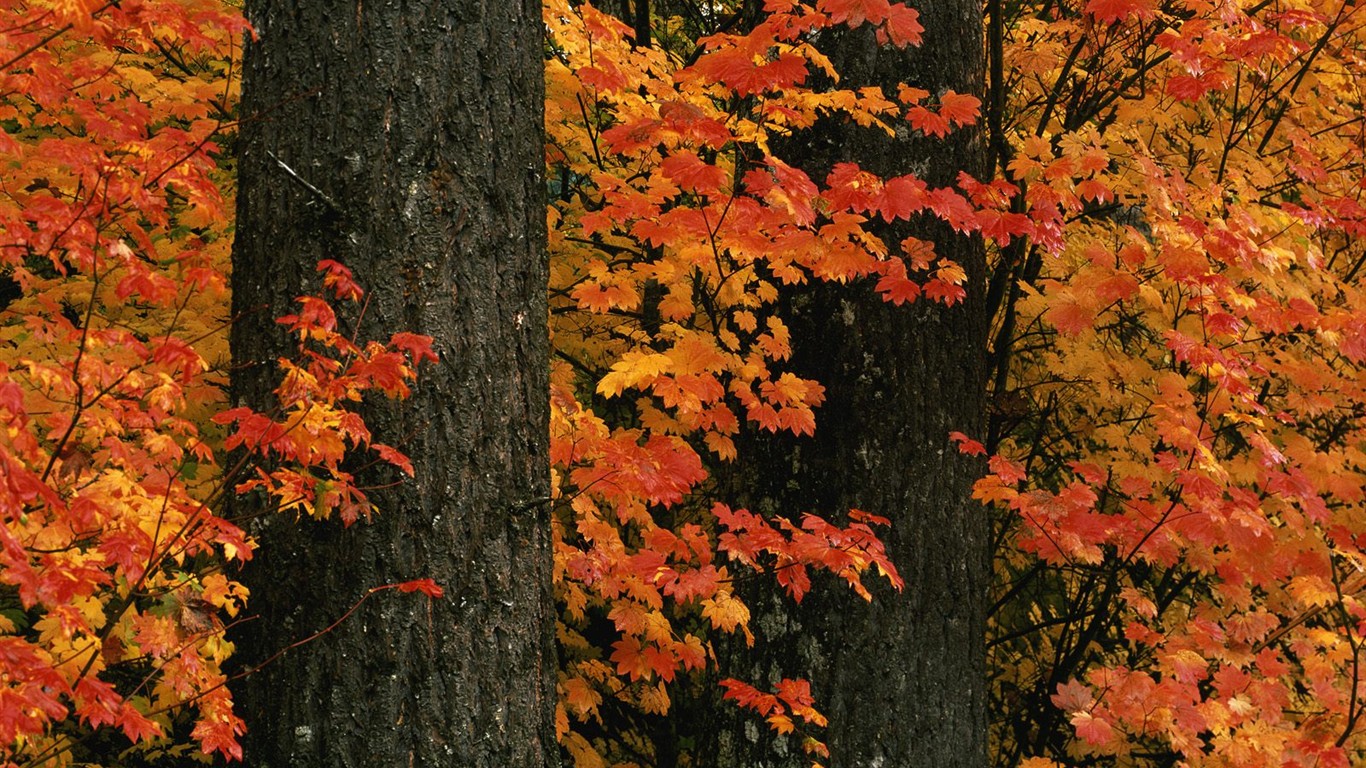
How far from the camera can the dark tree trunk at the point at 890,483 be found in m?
4.30

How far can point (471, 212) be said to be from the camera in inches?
115

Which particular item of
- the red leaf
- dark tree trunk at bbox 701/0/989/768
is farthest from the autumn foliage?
dark tree trunk at bbox 701/0/989/768

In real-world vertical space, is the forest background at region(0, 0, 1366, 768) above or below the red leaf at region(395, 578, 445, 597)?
above

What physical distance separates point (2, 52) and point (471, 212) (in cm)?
122

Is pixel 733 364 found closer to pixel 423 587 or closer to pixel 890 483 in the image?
pixel 890 483

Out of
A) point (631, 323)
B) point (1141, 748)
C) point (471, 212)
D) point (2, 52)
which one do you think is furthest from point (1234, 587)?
point (2, 52)

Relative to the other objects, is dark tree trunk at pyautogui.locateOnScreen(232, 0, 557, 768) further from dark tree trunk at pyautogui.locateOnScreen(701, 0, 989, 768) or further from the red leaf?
dark tree trunk at pyautogui.locateOnScreen(701, 0, 989, 768)

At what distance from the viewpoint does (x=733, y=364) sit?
4324 mm

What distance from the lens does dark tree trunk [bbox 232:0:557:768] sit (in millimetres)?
2736

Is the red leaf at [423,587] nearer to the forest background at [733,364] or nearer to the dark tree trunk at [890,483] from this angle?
the forest background at [733,364]

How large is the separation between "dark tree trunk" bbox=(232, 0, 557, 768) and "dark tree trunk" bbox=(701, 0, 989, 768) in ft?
5.31

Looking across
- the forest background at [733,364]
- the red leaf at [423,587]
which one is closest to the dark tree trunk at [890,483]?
the forest background at [733,364]

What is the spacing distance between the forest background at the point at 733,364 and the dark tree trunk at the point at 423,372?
0.24 feet

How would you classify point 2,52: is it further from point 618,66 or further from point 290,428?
point 618,66
